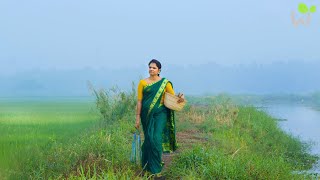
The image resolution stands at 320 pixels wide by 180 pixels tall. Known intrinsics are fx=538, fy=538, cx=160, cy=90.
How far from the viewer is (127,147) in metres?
7.58

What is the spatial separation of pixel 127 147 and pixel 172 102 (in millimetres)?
1489

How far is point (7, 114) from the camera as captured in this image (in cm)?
1497

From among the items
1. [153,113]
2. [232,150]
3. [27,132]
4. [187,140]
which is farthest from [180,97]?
[27,132]

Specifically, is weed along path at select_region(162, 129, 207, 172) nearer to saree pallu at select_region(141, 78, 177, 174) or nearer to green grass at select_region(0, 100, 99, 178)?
saree pallu at select_region(141, 78, 177, 174)

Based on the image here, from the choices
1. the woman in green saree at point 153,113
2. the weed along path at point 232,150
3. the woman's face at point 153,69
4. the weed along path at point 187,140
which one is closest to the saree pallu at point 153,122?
the woman in green saree at point 153,113

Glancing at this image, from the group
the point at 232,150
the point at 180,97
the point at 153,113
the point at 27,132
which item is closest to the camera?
the point at 180,97

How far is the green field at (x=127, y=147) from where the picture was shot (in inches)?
251

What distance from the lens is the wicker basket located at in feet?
20.8

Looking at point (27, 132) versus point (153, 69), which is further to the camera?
point (27, 132)

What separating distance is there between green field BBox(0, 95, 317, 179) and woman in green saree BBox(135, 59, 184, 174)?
23 centimetres

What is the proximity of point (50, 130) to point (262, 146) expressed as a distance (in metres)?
4.54

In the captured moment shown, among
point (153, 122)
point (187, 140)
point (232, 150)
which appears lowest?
point (232, 150)

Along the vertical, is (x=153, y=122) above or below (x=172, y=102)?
below

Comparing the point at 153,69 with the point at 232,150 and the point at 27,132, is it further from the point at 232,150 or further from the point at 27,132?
the point at 27,132
